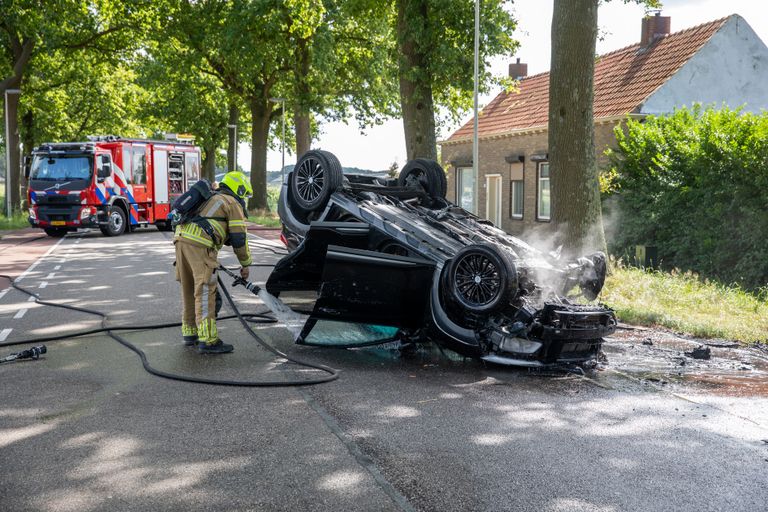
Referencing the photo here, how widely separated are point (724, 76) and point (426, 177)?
1831cm

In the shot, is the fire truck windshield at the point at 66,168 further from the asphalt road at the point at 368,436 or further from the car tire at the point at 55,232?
the asphalt road at the point at 368,436

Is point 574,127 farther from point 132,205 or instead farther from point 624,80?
point 132,205

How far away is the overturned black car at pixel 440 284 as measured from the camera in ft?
22.6

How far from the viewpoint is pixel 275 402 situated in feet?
19.6

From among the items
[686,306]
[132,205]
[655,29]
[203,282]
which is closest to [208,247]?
[203,282]

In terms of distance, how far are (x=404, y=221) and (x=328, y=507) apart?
14.2ft

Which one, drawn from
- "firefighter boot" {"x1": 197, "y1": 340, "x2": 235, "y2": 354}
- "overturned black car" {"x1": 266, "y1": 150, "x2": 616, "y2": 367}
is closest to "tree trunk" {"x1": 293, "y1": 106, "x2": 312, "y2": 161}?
"overturned black car" {"x1": 266, "y1": 150, "x2": 616, "y2": 367}

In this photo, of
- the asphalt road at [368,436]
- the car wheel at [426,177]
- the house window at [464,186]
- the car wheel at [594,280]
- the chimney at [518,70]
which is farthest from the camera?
the chimney at [518,70]

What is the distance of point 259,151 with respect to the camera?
36.7m

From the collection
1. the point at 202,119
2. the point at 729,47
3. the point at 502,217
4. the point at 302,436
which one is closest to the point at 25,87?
the point at 202,119

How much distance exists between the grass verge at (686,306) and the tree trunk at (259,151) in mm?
24816

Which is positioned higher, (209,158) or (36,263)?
(209,158)

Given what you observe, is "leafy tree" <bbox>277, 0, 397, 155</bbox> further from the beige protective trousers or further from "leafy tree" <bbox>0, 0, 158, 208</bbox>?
the beige protective trousers

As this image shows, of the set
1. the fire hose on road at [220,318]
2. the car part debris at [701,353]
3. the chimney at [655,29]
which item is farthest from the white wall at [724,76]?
the fire hose on road at [220,318]
